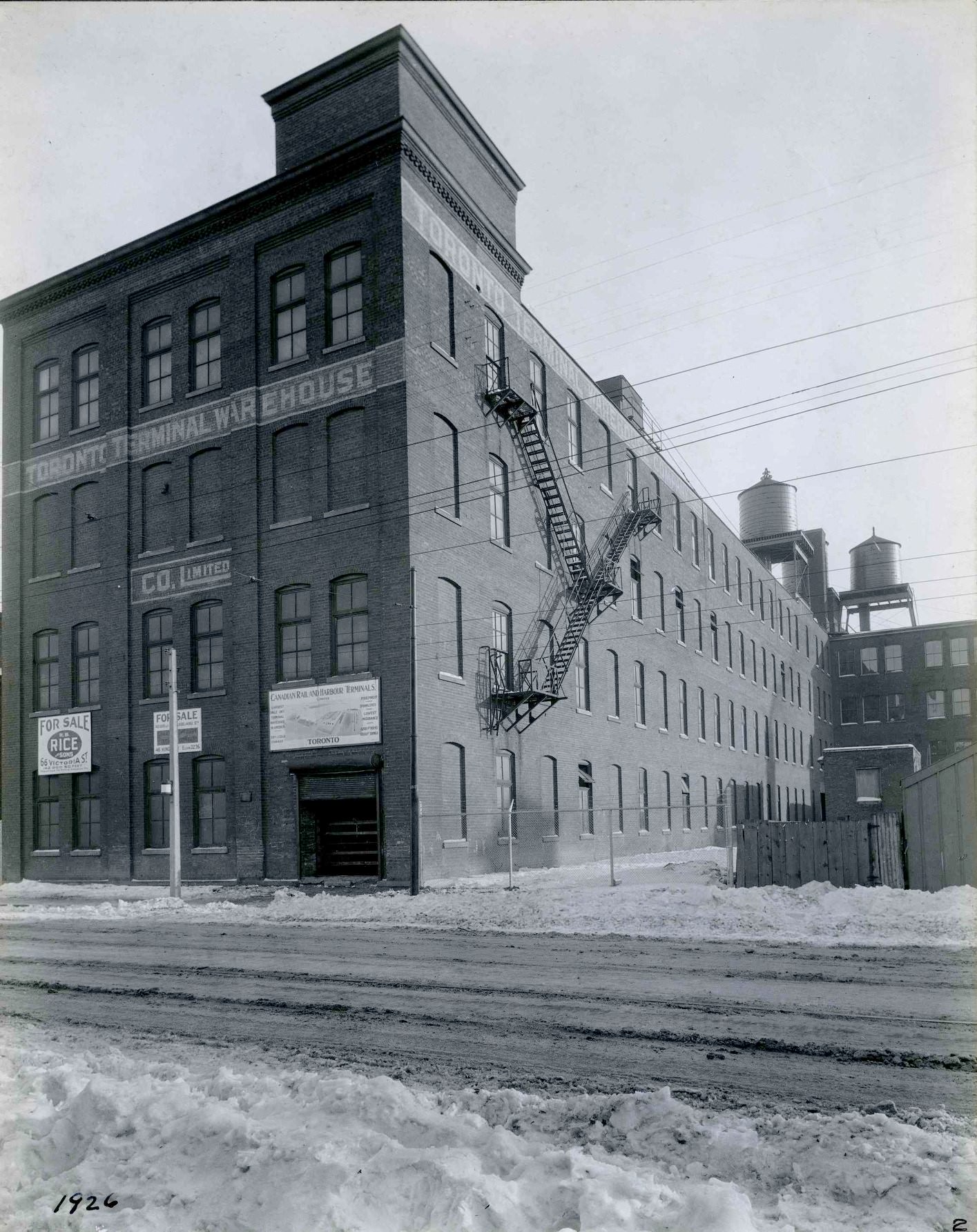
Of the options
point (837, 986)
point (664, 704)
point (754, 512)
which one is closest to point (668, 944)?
point (837, 986)

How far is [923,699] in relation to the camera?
73.1 metres

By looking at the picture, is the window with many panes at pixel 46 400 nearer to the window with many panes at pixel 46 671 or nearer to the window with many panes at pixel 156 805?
the window with many panes at pixel 46 671

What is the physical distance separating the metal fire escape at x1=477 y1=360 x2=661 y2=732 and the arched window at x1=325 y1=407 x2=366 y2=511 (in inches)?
174

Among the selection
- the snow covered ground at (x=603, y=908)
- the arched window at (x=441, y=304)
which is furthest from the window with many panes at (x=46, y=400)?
the snow covered ground at (x=603, y=908)

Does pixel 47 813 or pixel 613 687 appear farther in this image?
pixel 613 687

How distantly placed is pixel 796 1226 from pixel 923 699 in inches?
2918

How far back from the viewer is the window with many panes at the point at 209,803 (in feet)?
89.2

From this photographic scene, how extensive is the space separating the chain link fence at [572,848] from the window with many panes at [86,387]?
16337 millimetres

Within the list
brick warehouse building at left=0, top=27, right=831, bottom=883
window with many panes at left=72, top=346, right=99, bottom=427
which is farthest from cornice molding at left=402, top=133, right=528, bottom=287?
window with many panes at left=72, top=346, right=99, bottom=427

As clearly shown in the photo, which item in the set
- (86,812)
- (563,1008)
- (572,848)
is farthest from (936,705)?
(563,1008)

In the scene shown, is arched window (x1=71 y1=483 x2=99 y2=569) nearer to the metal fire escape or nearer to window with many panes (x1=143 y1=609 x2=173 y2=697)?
window with many panes (x1=143 y1=609 x2=173 y2=697)

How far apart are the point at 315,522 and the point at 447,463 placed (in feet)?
12.0

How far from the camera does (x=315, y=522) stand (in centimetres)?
2627

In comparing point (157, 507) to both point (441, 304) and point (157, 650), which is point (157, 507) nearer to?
point (157, 650)
